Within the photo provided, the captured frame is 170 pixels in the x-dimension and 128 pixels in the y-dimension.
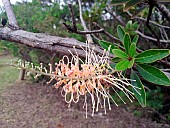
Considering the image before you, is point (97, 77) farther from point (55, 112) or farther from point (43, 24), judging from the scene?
point (43, 24)

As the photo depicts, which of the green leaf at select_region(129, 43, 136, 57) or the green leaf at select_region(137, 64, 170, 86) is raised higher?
the green leaf at select_region(129, 43, 136, 57)

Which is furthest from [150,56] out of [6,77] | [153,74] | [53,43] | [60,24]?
[6,77]

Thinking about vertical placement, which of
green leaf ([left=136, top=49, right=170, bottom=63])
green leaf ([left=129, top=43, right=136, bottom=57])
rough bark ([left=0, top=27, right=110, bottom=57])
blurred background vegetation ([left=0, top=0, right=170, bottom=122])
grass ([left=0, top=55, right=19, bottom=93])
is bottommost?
green leaf ([left=136, top=49, right=170, bottom=63])

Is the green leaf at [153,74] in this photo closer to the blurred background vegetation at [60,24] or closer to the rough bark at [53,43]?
the rough bark at [53,43]

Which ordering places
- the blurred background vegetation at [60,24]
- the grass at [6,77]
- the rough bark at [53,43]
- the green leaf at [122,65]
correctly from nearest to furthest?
the green leaf at [122,65] → the rough bark at [53,43] → the blurred background vegetation at [60,24] → the grass at [6,77]

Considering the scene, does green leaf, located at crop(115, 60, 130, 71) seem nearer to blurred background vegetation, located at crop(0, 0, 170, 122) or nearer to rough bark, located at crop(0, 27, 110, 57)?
rough bark, located at crop(0, 27, 110, 57)

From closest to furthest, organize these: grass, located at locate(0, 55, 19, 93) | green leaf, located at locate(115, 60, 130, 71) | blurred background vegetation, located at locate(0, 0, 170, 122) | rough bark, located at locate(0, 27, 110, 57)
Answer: green leaf, located at locate(115, 60, 130, 71) → rough bark, located at locate(0, 27, 110, 57) → blurred background vegetation, located at locate(0, 0, 170, 122) → grass, located at locate(0, 55, 19, 93)

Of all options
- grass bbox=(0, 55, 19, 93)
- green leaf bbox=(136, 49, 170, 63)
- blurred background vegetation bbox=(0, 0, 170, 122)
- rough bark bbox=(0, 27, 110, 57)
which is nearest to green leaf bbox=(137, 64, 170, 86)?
green leaf bbox=(136, 49, 170, 63)

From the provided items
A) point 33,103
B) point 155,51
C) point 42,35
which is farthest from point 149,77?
point 33,103

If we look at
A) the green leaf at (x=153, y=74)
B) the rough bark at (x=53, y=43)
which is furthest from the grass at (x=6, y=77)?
the green leaf at (x=153, y=74)
